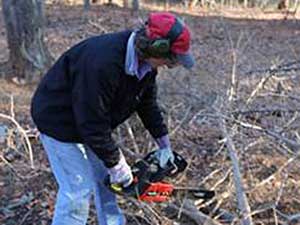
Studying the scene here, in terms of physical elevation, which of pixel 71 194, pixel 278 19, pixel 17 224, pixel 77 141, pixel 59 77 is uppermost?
pixel 59 77

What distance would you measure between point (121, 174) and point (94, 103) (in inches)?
18.8

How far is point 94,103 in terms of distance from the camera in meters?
3.02

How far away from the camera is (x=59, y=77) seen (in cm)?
326

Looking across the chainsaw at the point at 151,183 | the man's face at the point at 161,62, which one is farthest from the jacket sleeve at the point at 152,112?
the man's face at the point at 161,62

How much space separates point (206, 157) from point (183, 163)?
1.48 meters

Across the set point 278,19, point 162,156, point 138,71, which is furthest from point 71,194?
point 278,19

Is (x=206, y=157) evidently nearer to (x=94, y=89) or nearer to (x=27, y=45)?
(x=94, y=89)

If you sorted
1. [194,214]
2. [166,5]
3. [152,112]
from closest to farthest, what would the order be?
[152,112] < [194,214] < [166,5]

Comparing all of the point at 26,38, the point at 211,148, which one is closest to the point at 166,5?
the point at 26,38

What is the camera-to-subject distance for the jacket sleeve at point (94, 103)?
118 inches

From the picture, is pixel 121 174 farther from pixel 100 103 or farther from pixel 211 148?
pixel 211 148

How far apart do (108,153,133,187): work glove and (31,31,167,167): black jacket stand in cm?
5

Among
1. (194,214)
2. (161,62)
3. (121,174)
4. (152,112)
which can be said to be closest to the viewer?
(161,62)

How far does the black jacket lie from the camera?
303 centimetres
